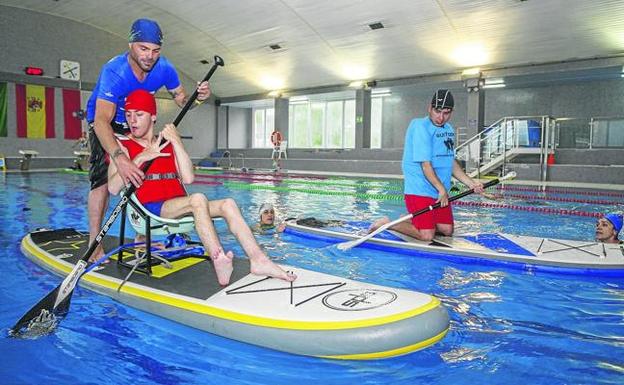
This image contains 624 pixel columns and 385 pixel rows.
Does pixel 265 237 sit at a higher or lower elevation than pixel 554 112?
lower

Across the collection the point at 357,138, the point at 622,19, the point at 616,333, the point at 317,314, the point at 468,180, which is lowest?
the point at 616,333

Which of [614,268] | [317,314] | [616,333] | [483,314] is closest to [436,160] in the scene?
[614,268]

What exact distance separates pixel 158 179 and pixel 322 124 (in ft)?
93.6

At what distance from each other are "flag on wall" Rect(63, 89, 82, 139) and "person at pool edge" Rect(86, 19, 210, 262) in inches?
896

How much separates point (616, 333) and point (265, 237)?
13.7ft

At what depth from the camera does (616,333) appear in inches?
Answer: 118

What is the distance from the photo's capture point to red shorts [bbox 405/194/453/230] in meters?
5.25

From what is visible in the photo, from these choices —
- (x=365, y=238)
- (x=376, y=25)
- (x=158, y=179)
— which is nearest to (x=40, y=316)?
(x=158, y=179)

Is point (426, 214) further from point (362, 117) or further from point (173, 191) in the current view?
point (362, 117)

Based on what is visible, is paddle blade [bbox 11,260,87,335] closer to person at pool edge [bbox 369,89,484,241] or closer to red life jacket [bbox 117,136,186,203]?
red life jacket [bbox 117,136,186,203]

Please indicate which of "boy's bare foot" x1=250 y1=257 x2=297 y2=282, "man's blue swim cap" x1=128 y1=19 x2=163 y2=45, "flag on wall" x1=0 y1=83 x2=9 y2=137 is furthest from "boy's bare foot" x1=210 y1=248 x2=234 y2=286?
"flag on wall" x1=0 y1=83 x2=9 y2=137

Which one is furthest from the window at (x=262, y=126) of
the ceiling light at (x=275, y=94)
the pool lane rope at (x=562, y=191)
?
the pool lane rope at (x=562, y=191)

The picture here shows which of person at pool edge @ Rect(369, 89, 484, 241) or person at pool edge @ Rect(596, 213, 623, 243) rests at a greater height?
person at pool edge @ Rect(369, 89, 484, 241)

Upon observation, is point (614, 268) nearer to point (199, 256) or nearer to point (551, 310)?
point (551, 310)
